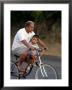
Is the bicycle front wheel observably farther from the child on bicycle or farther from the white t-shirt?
the white t-shirt

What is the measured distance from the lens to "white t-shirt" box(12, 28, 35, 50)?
1.85 metres

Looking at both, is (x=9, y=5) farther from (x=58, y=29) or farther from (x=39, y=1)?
(x=58, y=29)

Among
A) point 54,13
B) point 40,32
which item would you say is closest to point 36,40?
point 40,32

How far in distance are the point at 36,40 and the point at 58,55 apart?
0.47 ft

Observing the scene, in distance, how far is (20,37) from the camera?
1.86 metres

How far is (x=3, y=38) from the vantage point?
1847 mm

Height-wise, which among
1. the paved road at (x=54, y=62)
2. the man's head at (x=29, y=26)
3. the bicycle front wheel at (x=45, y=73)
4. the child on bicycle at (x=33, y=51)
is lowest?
the bicycle front wheel at (x=45, y=73)

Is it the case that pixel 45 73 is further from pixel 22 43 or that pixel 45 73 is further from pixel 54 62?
pixel 22 43

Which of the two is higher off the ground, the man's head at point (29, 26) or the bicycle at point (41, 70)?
the man's head at point (29, 26)

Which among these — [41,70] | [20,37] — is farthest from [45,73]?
[20,37]

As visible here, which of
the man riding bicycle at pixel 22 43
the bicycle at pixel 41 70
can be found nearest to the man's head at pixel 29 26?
the man riding bicycle at pixel 22 43

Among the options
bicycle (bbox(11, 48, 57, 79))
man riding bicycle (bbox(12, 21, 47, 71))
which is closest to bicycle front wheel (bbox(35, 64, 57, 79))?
bicycle (bbox(11, 48, 57, 79))

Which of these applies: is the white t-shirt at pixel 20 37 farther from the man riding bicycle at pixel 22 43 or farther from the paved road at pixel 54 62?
A: the paved road at pixel 54 62

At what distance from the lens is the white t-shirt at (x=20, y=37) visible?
1.85 m
